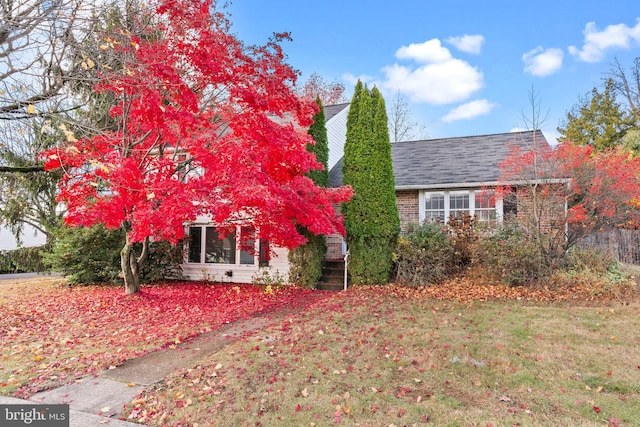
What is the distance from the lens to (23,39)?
207 inches

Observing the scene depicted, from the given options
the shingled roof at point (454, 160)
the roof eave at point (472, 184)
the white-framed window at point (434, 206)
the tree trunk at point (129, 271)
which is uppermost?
the shingled roof at point (454, 160)

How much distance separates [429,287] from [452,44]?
39.0 feet

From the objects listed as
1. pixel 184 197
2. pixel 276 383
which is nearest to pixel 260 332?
pixel 276 383

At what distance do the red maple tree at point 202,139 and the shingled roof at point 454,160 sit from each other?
519 centimetres

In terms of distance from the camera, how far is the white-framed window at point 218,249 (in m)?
12.3

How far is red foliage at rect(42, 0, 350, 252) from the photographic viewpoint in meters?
7.41

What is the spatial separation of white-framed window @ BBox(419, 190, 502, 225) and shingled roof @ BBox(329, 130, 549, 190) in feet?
1.45

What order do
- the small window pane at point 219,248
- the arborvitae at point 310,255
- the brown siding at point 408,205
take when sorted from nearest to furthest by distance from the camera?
the arborvitae at point 310,255 < the small window pane at point 219,248 < the brown siding at point 408,205

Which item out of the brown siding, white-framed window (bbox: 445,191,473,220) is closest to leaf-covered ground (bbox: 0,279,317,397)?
the brown siding

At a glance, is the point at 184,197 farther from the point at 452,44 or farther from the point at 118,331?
the point at 452,44

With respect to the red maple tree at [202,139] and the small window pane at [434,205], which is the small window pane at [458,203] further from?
the red maple tree at [202,139]

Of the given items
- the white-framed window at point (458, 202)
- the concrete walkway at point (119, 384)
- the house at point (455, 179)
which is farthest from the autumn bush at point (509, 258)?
the concrete walkway at point (119, 384)

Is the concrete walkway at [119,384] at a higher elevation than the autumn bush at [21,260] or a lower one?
lower

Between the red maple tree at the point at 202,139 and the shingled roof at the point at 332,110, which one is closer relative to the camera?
the red maple tree at the point at 202,139
